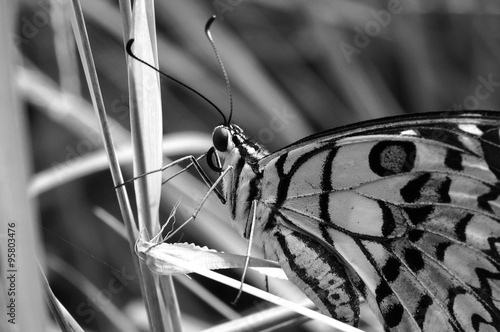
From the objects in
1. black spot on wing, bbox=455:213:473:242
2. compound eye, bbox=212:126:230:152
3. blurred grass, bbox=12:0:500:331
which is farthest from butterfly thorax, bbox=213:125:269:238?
black spot on wing, bbox=455:213:473:242

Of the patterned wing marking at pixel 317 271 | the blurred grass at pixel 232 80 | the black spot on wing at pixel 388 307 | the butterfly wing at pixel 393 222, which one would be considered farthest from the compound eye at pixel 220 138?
the black spot on wing at pixel 388 307

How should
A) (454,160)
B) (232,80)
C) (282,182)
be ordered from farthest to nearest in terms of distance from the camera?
1. (232,80)
2. (282,182)
3. (454,160)

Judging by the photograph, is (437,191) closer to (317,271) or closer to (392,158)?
(392,158)

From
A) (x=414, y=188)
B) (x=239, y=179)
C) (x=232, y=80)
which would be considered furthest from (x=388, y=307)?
(x=232, y=80)

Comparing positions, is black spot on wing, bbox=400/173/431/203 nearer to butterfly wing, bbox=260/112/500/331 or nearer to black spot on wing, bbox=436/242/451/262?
butterfly wing, bbox=260/112/500/331

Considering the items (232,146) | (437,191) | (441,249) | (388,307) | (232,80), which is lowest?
(388,307)

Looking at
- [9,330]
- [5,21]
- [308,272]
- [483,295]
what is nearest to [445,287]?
[483,295]
